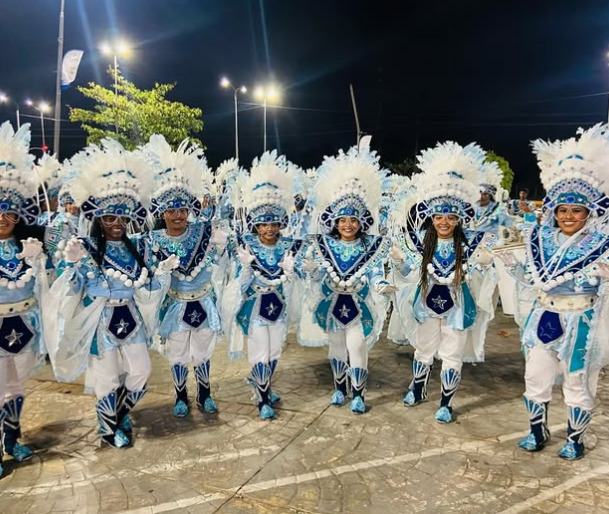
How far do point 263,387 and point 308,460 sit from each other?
2.92 ft

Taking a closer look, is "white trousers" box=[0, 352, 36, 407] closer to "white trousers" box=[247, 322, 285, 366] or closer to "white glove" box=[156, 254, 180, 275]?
"white glove" box=[156, 254, 180, 275]

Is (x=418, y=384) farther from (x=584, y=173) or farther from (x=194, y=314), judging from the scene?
(x=584, y=173)

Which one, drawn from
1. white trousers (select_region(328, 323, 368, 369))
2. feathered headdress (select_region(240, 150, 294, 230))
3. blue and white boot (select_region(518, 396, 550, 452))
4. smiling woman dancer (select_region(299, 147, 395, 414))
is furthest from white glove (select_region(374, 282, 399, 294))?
blue and white boot (select_region(518, 396, 550, 452))

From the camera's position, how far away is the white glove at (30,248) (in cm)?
353

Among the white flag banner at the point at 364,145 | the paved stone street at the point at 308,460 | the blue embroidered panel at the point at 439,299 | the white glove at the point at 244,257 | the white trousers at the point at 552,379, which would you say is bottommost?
the paved stone street at the point at 308,460

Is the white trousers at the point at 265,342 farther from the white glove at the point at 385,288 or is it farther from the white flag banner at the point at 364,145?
the white flag banner at the point at 364,145

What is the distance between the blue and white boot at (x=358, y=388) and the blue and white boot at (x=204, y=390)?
1.25 m

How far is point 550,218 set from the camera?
12.2 feet

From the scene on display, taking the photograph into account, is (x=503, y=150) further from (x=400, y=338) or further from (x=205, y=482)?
(x=205, y=482)

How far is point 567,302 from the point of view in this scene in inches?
140

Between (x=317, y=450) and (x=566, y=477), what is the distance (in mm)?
1731

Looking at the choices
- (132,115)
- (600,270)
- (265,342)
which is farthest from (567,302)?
(132,115)

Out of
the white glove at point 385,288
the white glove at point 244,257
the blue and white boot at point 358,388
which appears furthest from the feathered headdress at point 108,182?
the blue and white boot at point 358,388

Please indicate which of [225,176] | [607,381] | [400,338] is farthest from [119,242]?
[225,176]
